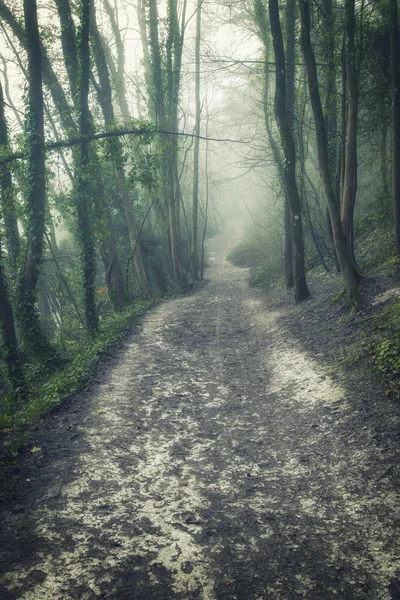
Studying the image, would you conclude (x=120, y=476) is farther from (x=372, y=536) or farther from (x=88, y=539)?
(x=372, y=536)

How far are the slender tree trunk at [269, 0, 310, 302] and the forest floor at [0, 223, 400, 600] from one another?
3946 millimetres

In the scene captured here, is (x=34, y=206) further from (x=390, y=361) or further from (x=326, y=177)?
(x=390, y=361)

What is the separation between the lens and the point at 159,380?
7637 mm

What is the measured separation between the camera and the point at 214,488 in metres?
4.45

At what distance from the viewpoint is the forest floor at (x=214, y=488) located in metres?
3.15

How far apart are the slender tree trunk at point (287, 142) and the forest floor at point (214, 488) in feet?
12.9

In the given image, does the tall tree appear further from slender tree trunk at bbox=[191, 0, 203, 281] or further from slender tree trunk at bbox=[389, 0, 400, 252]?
slender tree trunk at bbox=[389, 0, 400, 252]

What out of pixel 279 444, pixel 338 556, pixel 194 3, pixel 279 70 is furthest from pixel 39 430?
pixel 194 3

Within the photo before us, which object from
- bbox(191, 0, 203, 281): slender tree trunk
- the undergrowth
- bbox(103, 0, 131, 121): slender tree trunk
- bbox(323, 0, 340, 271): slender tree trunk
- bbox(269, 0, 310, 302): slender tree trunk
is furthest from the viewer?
bbox(191, 0, 203, 281): slender tree trunk

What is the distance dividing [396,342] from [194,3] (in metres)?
18.0

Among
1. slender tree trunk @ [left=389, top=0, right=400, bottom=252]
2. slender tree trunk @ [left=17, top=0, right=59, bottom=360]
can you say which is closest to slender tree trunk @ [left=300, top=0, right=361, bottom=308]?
slender tree trunk @ [left=389, top=0, right=400, bottom=252]

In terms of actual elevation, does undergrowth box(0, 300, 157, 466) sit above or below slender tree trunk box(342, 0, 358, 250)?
below

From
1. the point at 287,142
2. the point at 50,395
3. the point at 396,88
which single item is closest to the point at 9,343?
the point at 50,395

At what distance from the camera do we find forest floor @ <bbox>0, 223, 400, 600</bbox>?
3.15 m
